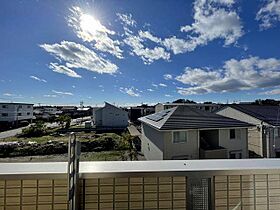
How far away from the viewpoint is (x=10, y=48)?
3.95 metres

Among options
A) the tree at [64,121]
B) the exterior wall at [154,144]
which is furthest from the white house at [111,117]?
the exterior wall at [154,144]

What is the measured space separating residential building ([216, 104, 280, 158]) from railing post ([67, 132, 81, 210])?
9.35 metres

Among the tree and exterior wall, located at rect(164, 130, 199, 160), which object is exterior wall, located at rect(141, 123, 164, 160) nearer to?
exterior wall, located at rect(164, 130, 199, 160)

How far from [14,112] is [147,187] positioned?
2468 centimetres

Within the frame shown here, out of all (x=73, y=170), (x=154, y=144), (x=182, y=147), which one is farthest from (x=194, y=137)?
(x=73, y=170)

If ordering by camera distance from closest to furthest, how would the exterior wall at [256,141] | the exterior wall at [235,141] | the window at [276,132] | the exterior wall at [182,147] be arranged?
the exterior wall at [182,147] → the exterior wall at [235,141] → the window at [276,132] → the exterior wall at [256,141]

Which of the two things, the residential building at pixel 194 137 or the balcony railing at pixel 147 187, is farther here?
the residential building at pixel 194 137

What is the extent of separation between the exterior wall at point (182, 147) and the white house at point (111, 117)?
44.8 ft

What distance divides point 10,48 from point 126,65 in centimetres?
398

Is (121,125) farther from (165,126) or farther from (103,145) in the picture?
(165,126)

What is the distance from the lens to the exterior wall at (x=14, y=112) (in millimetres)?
20717

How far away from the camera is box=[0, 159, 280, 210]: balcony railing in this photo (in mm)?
834

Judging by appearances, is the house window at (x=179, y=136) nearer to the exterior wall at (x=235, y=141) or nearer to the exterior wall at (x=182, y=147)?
the exterior wall at (x=182, y=147)

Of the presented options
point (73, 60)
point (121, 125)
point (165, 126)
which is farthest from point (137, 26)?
point (121, 125)
